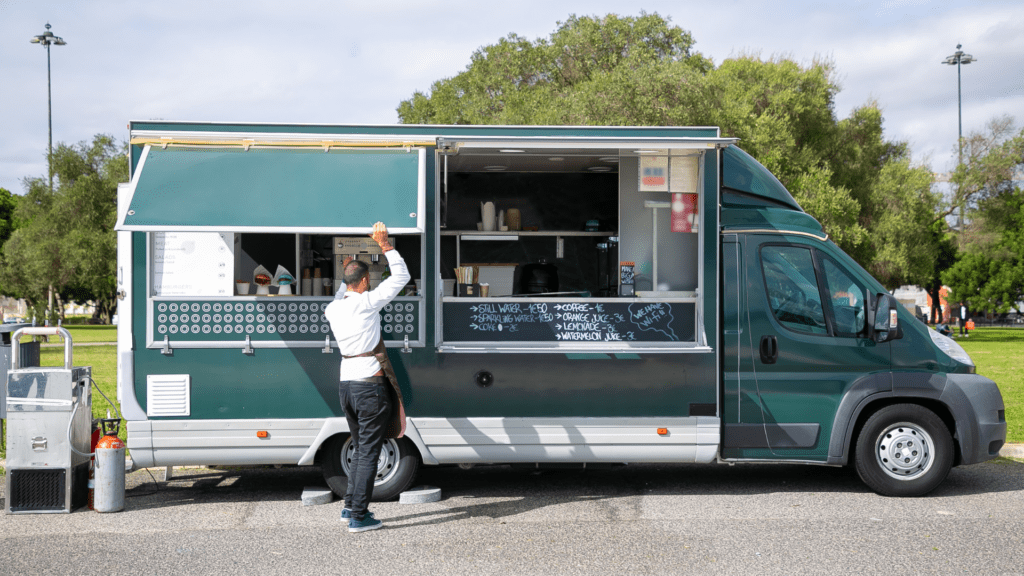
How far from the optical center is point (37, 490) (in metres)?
6.13

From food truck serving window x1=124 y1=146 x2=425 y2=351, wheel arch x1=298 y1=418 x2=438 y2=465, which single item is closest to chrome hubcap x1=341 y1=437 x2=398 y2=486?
wheel arch x1=298 y1=418 x2=438 y2=465

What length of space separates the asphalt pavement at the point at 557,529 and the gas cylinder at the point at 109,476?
98 mm

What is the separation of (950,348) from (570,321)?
9.94ft

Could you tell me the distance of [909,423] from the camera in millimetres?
6426

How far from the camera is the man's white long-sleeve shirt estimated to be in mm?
5609

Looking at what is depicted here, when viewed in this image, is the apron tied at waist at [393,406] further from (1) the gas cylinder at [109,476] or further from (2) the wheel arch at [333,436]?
(1) the gas cylinder at [109,476]

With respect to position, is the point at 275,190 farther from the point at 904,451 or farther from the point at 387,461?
the point at 904,451

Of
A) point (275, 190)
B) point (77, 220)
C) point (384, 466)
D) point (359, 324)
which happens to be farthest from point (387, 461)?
point (77, 220)

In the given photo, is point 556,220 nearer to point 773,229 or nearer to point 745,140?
point 773,229

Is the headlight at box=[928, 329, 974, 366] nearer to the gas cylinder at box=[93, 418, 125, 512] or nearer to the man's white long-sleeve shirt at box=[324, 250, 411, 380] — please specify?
the man's white long-sleeve shirt at box=[324, 250, 411, 380]

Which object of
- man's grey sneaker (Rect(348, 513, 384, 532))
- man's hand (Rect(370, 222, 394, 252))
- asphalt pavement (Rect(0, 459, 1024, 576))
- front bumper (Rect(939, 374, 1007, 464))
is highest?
Result: man's hand (Rect(370, 222, 394, 252))

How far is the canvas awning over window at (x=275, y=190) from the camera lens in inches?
227

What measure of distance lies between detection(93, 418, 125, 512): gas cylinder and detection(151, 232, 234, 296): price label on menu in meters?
1.18

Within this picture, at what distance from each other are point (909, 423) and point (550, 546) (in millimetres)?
3144
